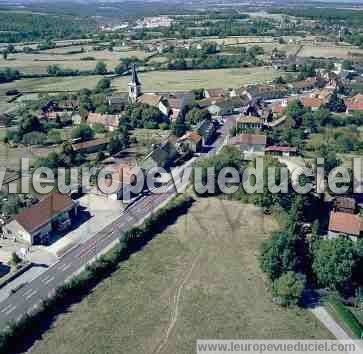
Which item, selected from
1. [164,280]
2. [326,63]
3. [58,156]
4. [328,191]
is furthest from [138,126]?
[326,63]

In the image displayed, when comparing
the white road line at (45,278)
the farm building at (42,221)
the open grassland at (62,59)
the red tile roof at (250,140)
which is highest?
the open grassland at (62,59)

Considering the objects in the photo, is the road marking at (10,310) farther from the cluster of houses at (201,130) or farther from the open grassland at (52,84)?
the open grassland at (52,84)

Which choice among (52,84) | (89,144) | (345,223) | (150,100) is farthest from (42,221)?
(52,84)

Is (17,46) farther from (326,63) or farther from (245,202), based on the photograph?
(245,202)

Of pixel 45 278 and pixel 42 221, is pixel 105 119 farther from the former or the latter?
pixel 45 278

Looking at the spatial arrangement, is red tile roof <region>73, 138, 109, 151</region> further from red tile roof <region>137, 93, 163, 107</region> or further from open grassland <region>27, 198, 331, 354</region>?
open grassland <region>27, 198, 331, 354</region>

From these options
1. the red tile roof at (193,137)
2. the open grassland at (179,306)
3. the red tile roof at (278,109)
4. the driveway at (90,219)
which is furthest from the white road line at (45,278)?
the red tile roof at (278,109)

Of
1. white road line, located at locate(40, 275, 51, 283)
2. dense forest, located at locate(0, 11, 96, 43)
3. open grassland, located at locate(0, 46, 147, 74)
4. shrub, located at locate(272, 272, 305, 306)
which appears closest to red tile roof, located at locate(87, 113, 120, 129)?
white road line, located at locate(40, 275, 51, 283)
